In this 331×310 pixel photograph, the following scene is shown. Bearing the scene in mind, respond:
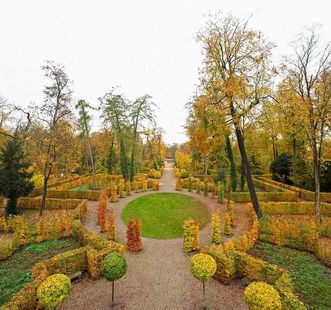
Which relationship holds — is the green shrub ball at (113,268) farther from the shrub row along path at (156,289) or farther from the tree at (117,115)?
the tree at (117,115)

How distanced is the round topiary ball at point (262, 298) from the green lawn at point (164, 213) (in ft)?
27.3

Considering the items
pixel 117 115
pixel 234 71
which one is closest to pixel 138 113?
pixel 117 115

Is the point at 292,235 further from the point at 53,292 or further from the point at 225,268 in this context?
the point at 53,292

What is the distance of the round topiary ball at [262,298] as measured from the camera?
5.32 metres

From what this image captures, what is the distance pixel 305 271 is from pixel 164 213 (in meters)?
11.1

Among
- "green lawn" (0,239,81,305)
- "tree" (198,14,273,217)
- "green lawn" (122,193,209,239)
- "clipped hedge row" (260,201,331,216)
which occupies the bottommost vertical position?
"green lawn" (0,239,81,305)

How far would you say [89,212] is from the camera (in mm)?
17922

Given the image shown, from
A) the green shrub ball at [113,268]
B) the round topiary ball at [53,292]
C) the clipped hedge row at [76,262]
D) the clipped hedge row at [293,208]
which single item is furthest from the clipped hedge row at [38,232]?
the clipped hedge row at [293,208]

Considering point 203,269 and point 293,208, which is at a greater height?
point 203,269

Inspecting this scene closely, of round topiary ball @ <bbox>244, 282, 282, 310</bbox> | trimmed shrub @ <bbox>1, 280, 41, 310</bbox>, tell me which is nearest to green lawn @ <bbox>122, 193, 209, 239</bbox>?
trimmed shrub @ <bbox>1, 280, 41, 310</bbox>

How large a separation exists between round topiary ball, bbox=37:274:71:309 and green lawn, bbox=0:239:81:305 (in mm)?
2971

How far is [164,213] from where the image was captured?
722 inches

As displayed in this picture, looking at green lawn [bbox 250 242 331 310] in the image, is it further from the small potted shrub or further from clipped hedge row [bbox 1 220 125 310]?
clipped hedge row [bbox 1 220 125 310]

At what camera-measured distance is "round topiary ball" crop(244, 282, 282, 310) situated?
5.32m
